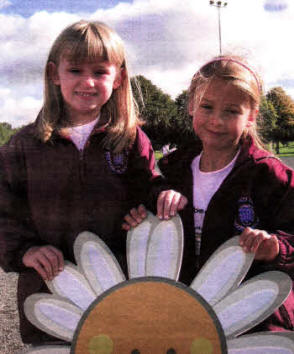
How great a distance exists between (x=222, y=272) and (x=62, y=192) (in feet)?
1.80

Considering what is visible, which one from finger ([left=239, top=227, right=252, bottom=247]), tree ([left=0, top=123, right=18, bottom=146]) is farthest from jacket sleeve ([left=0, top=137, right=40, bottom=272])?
finger ([left=239, top=227, right=252, bottom=247])

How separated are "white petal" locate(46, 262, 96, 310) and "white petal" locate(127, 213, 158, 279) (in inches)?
5.6

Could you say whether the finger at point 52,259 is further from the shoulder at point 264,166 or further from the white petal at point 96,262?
the shoulder at point 264,166

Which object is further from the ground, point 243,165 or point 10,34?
point 10,34

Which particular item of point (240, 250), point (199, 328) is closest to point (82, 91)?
point (240, 250)

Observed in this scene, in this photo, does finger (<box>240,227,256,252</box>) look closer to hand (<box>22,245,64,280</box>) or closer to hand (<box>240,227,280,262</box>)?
hand (<box>240,227,280,262</box>)

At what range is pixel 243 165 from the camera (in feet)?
4.60

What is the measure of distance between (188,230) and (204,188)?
0.14 meters

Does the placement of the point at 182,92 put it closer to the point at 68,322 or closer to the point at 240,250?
the point at 240,250

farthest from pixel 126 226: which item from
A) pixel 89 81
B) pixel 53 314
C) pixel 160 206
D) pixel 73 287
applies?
pixel 89 81

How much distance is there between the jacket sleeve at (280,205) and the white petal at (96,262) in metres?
0.46

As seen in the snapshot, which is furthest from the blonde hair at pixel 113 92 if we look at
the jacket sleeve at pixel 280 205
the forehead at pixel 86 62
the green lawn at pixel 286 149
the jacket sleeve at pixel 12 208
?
the green lawn at pixel 286 149

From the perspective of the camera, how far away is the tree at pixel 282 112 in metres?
1.66

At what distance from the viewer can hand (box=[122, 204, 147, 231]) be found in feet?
4.63
